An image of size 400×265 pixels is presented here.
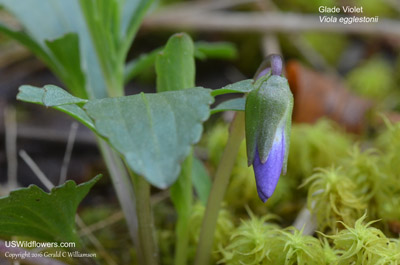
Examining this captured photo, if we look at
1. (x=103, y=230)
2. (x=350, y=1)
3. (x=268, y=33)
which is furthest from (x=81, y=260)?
(x=350, y=1)

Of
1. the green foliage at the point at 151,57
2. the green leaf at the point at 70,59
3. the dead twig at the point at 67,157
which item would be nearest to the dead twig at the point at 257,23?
the green foliage at the point at 151,57

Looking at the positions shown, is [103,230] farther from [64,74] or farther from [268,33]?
[268,33]

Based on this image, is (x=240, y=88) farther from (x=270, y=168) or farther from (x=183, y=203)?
(x=183, y=203)

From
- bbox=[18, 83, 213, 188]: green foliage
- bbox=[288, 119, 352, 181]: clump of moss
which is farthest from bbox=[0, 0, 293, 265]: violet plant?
bbox=[288, 119, 352, 181]: clump of moss

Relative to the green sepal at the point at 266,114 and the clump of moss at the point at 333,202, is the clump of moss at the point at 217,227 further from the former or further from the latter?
the green sepal at the point at 266,114

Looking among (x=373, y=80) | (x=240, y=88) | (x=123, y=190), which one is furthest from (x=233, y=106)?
(x=373, y=80)

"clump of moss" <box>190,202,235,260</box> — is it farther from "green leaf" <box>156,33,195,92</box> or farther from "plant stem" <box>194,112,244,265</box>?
"green leaf" <box>156,33,195,92</box>
